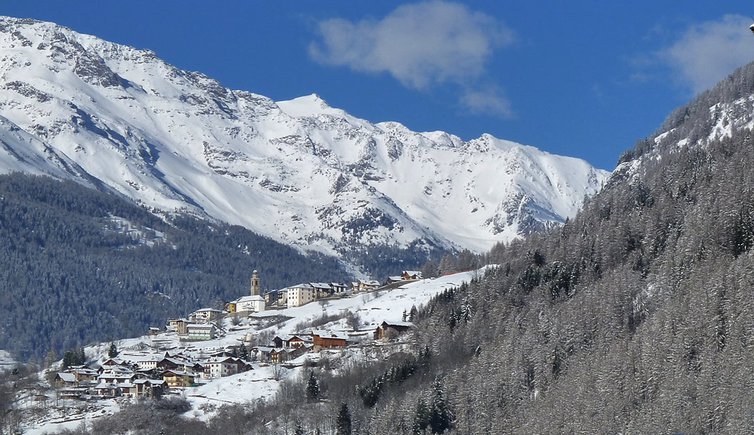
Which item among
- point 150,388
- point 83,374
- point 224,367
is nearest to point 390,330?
point 224,367

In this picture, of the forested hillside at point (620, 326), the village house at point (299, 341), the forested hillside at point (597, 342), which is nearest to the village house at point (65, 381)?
the village house at point (299, 341)

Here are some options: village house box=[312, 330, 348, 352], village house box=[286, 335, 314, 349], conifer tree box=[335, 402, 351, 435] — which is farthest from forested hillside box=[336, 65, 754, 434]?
village house box=[286, 335, 314, 349]

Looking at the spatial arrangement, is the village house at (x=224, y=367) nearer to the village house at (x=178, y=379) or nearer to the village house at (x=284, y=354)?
the village house at (x=178, y=379)

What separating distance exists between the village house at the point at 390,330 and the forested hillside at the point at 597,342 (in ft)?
8.65

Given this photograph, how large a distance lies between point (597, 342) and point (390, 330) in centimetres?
4023

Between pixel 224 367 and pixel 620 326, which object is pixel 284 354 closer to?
pixel 224 367

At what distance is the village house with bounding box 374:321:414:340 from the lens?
177625 millimetres

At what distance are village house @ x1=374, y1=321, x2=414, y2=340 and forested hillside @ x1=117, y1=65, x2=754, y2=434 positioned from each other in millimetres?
2635

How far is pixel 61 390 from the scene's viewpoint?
17038 cm

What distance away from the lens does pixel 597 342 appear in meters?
143

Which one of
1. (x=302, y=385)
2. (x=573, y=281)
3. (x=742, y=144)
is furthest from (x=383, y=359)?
(x=742, y=144)

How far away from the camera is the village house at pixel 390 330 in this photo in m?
178

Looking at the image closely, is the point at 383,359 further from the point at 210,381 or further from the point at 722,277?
the point at 722,277

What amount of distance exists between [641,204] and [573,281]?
70.4 feet
